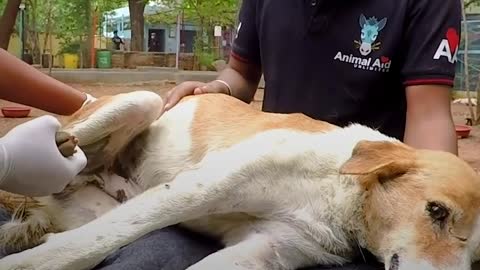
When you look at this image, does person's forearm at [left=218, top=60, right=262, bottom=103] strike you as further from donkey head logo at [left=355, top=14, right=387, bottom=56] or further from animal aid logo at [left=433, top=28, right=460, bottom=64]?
animal aid logo at [left=433, top=28, right=460, bottom=64]

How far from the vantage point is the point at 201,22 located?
39.7 ft

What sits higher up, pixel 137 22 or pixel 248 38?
pixel 248 38

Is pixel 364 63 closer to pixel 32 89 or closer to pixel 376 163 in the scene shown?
pixel 376 163

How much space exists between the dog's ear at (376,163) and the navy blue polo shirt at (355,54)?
1.87 feet

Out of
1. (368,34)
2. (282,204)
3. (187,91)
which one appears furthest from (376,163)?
(187,91)

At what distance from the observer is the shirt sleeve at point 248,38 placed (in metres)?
2.40

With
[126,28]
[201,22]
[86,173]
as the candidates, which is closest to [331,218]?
[86,173]

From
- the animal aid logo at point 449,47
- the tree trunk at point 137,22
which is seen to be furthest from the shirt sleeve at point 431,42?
the tree trunk at point 137,22

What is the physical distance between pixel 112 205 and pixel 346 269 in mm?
671

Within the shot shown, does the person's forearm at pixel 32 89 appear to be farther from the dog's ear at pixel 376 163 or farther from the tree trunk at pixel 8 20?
the tree trunk at pixel 8 20

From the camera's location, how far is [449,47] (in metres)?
1.95

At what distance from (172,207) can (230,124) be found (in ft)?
1.49

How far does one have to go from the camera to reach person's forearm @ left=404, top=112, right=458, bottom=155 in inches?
72.0

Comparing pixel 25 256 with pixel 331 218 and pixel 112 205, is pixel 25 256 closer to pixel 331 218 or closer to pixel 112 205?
pixel 112 205
